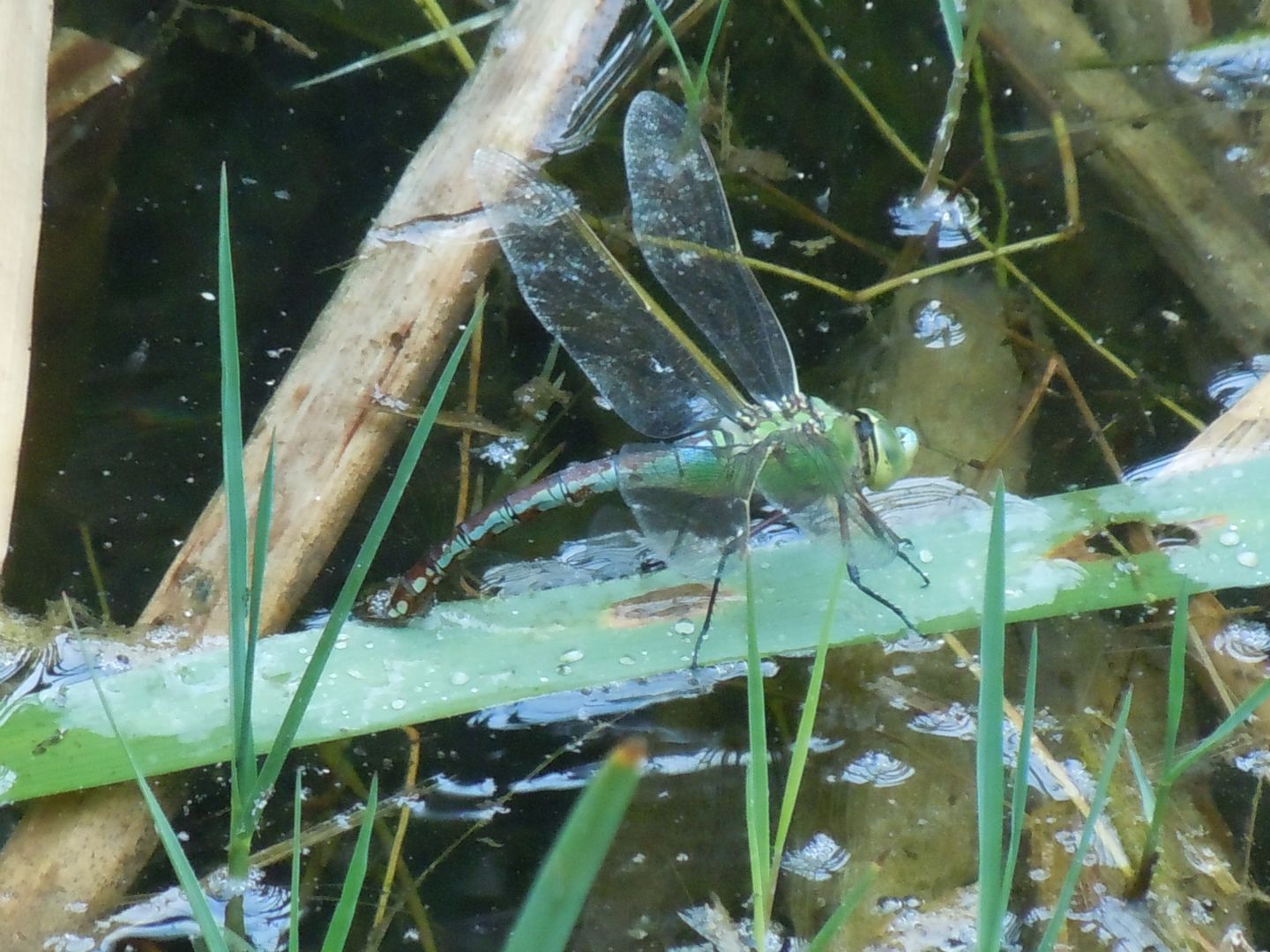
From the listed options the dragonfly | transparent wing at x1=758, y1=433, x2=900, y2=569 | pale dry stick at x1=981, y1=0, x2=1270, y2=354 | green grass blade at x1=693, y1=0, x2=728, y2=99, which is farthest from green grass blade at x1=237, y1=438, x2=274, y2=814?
pale dry stick at x1=981, y1=0, x2=1270, y2=354

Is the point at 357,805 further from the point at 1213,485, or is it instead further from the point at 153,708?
the point at 1213,485

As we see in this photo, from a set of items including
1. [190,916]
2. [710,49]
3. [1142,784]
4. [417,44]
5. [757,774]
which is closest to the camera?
[757,774]

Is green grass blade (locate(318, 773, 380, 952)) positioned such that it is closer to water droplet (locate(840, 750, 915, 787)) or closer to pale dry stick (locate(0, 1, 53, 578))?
pale dry stick (locate(0, 1, 53, 578))

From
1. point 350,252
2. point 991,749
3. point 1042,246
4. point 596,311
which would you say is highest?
point 350,252

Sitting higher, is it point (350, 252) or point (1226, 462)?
point (350, 252)

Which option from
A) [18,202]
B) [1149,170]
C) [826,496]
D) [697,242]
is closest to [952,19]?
[697,242]

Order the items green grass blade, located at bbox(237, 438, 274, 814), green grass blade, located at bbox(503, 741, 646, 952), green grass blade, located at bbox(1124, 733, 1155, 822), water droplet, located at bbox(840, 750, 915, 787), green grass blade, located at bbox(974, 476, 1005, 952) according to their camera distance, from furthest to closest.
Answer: water droplet, located at bbox(840, 750, 915, 787) < green grass blade, located at bbox(1124, 733, 1155, 822) < green grass blade, located at bbox(237, 438, 274, 814) < green grass blade, located at bbox(974, 476, 1005, 952) < green grass blade, located at bbox(503, 741, 646, 952)

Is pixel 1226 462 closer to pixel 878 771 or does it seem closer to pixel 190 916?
pixel 878 771
